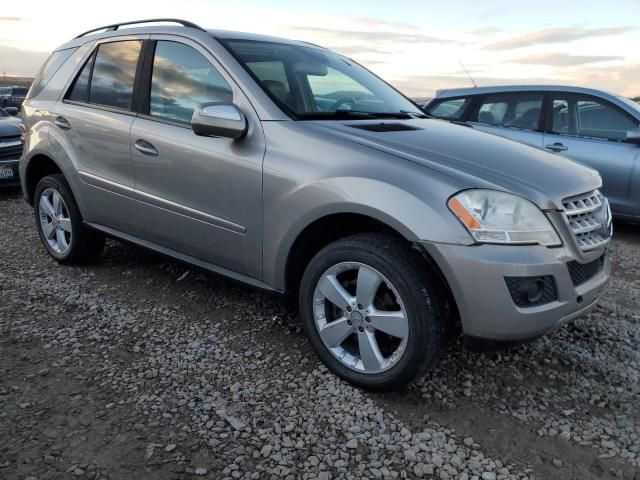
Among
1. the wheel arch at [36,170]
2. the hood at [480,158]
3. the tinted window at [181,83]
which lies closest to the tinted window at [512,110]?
the hood at [480,158]

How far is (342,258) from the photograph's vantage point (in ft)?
8.70

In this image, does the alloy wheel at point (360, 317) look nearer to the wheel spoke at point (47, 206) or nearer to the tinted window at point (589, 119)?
the wheel spoke at point (47, 206)

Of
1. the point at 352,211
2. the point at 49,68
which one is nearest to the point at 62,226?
the point at 49,68

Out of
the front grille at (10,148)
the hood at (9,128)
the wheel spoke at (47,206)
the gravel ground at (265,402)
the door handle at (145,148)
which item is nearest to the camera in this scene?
the gravel ground at (265,402)

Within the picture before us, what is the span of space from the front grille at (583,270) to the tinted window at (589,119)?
3.58 m

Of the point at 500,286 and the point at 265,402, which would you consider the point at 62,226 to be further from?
the point at 500,286

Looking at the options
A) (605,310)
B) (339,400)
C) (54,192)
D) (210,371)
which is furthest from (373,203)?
(54,192)

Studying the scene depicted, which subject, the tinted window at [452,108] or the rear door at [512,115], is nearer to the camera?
the rear door at [512,115]

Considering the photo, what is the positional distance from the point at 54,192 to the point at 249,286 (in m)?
2.13

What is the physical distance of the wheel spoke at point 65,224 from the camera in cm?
428

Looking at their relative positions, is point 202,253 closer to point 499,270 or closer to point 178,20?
point 178,20

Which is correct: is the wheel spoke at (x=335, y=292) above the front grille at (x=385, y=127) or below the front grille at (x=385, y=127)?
below

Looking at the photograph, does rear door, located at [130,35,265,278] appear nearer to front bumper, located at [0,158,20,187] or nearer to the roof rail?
the roof rail

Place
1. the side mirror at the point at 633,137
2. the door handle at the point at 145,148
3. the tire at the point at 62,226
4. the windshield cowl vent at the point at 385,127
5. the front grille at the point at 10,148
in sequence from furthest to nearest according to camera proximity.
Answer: the front grille at the point at 10,148, the side mirror at the point at 633,137, the tire at the point at 62,226, the door handle at the point at 145,148, the windshield cowl vent at the point at 385,127
